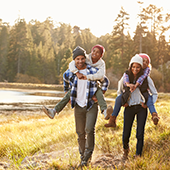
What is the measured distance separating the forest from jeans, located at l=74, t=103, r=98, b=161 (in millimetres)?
31352

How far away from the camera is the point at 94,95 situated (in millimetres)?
3797

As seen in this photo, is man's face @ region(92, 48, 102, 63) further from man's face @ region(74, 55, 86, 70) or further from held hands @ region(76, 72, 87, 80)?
held hands @ region(76, 72, 87, 80)


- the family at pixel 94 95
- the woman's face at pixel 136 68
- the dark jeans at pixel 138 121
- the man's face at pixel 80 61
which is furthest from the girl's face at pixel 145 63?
the man's face at pixel 80 61

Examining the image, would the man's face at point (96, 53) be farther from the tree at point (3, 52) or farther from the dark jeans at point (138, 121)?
the tree at point (3, 52)

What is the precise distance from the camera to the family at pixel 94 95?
3.74m

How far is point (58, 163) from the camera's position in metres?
3.92

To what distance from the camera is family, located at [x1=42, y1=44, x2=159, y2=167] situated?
3742mm

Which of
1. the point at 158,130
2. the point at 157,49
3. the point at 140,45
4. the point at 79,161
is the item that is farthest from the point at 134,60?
the point at 157,49

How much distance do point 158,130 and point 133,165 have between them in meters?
2.28

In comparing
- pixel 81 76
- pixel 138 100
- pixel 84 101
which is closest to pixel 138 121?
pixel 138 100

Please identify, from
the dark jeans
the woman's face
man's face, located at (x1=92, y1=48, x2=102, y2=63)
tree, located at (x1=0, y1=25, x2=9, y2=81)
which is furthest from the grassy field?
tree, located at (x1=0, y1=25, x2=9, y2=81)

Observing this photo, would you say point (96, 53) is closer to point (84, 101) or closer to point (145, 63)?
point (84, 101)

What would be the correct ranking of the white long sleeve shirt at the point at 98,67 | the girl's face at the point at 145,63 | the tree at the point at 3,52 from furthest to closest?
the tree at the point at 3,52, the girl's face at the point at 145,63, the white long sleeve shirt at the point at 98,67

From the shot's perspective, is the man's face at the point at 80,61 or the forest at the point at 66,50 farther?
the forest at the point at 66,50
